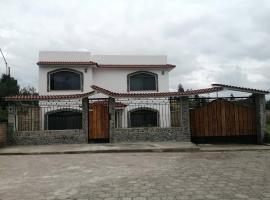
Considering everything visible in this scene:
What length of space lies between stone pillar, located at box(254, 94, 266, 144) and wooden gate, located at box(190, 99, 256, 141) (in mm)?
233

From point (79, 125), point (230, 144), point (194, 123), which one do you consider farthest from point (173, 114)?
point (79, 125)

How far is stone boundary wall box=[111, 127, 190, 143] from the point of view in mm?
16766

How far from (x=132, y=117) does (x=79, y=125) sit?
488 centimetres

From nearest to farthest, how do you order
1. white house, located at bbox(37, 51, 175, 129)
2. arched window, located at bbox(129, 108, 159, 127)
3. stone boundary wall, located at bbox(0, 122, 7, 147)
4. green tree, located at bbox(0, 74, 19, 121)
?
stone boundary wall, located at bbox(0, 122, 7, 147) < white house, located at bbox(37, 51, 175, 129) < arched window, located at bbox(129, 108, 159, 127) < green tree, located at bbox(0, 74, 19, 121)

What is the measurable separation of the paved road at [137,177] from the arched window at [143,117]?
969cm

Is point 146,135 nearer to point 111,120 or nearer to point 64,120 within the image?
point 111,120

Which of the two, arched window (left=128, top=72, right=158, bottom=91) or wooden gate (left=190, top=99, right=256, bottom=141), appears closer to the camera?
wooden gate (left=190, top=99, right=256, bottom=141)

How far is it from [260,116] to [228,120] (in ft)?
4.72

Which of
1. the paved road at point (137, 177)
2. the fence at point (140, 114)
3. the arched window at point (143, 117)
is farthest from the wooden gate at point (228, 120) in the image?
the arched window at point (143, 117)

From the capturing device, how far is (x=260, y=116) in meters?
16.3

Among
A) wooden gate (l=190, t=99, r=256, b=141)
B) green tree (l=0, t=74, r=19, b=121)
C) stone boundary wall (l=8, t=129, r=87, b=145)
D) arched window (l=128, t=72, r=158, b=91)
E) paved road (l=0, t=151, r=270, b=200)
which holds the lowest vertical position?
paved road (l=0, t=151, r=270, b=200)

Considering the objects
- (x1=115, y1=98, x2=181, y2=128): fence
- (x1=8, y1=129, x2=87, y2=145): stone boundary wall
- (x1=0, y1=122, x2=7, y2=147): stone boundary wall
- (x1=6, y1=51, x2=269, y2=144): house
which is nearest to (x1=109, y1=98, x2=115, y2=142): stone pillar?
(x1=6, y1=51, x2=269, y2=144): house

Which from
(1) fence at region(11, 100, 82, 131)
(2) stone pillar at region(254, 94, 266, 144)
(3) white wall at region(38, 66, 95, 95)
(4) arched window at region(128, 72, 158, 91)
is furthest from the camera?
(4) arched window at region(128, 72, 158, 91)

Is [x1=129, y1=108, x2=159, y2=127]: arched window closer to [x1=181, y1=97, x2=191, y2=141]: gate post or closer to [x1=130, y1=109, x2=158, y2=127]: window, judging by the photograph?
[x1=130, y1=109, x2=158, y2=127]: window
